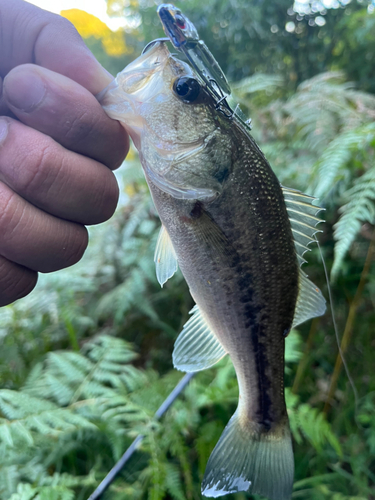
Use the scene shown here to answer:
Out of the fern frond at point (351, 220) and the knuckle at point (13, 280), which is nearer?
the knuckle at point (13, 280)

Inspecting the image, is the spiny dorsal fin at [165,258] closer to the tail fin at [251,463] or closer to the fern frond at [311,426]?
the tail fin at [251,463]

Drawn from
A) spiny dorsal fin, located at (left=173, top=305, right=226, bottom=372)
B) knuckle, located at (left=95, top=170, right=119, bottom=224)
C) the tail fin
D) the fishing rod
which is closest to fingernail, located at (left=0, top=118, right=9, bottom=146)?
knuckle, located at (left=95, top=170, right=119, bottom=224)

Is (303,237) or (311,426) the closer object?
(303,237)

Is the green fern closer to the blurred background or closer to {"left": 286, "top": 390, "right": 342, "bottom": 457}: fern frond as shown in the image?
the blurred background

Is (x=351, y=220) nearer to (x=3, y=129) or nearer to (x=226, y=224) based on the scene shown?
(x=226, y=224)

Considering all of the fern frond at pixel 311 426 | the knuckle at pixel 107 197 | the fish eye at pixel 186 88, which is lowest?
the fern frond at pixel 311 426

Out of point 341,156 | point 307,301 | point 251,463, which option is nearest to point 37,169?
point 307,301

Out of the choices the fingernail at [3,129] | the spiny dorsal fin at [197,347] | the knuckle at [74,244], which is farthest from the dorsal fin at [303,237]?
the fingernail at [3,129]
